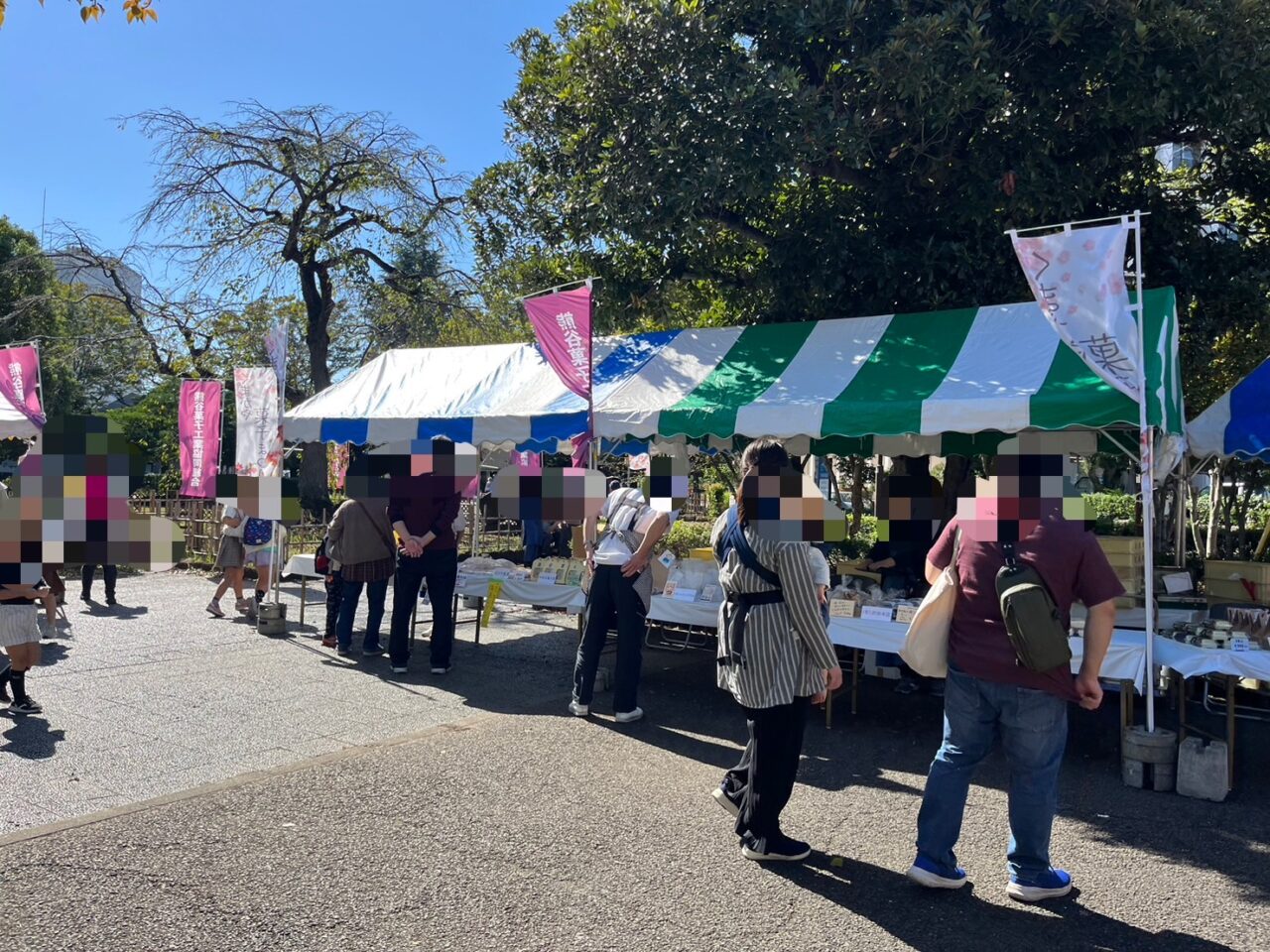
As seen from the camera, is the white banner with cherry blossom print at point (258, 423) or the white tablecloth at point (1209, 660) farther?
the white banner with cherry blossom print at point (258, 423)

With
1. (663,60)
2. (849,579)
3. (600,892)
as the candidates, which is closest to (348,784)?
(600,892)

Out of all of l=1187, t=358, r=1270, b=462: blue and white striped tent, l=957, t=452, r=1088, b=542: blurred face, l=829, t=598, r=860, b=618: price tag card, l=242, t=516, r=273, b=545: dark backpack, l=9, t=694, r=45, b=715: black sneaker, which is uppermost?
l=1187, t=358, r=1270, b=462: blue and white striped tent

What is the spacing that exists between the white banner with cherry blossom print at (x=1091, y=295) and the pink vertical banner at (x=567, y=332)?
10.5 feet

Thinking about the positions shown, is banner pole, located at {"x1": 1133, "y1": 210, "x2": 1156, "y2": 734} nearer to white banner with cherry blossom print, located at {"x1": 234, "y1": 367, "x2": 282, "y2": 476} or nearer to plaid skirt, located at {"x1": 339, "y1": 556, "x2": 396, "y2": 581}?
plaid skirt, located at {"x1": 339, "y1": 556, "x2": 396, "y2": 581}

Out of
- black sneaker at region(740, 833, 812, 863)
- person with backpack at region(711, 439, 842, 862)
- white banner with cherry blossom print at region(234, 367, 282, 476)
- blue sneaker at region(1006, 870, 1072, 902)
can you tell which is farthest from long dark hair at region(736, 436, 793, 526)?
white banner with cherry blossom print at region(234, 367, 282, 476)

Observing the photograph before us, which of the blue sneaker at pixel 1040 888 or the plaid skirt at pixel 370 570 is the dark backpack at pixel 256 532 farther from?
the blue sneaker at pixel 1040 888

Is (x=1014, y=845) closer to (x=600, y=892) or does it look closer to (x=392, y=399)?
(x=600, y=892)

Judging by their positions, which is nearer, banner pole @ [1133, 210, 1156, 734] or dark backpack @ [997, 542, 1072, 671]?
dark backpack @ [997, 542, 1072, 671]

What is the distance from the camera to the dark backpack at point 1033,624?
3469 millimetres

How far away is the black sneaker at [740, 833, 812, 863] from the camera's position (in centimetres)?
417

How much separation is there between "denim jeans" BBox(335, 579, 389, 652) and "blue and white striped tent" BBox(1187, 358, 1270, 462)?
6.46 m

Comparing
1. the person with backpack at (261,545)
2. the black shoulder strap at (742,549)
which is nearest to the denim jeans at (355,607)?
the person with backpack at (261,545)

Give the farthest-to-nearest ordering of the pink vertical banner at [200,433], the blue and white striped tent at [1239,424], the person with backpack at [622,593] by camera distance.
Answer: the pink vertical banner at [200,433] < the person with backpack at [622,593] < the blue and white striped tent at [1239,424]

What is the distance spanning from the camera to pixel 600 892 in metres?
3.89
